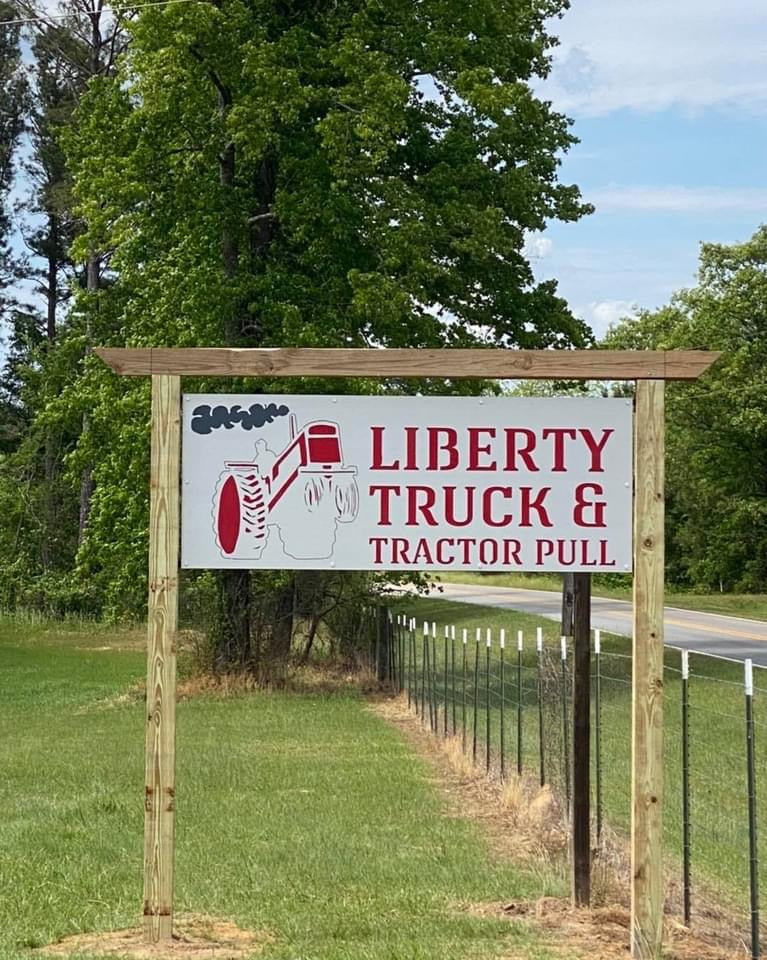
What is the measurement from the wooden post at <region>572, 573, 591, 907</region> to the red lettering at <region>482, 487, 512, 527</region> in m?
0.75

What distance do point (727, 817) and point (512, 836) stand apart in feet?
9.23

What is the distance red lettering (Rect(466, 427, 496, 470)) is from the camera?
723 cm

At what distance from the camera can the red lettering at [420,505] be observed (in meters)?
7.21

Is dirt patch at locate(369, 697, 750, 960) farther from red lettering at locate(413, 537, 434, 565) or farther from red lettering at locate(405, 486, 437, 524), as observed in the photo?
red lettering at locate(405, 486, 437, 524)

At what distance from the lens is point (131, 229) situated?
25.0 m

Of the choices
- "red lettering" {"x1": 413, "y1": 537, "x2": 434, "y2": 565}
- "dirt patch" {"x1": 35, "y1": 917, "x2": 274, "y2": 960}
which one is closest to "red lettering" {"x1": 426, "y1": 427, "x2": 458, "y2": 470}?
"red lettering" {"x1": 413, "y1": 537, "x2": 434, "y2": 565}

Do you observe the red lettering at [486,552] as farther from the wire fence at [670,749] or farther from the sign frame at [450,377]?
the wire fence at [670,749]

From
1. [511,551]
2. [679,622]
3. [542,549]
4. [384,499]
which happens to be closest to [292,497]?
[384,499]

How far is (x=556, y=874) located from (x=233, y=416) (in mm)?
3503

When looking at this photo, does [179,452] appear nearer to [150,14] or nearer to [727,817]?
[727,817]

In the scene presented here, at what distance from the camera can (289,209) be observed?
22844mm

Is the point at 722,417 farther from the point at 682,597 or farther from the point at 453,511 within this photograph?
the point at 453,511

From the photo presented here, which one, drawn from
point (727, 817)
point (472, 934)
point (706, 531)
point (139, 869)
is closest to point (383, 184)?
point (727, 817)

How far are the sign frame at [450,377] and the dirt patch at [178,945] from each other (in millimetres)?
122
